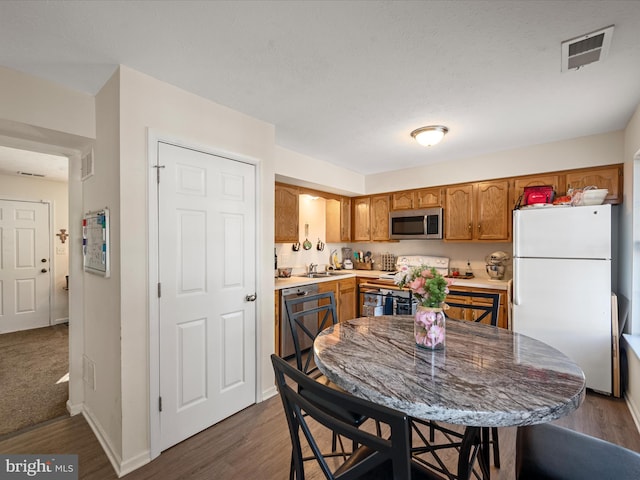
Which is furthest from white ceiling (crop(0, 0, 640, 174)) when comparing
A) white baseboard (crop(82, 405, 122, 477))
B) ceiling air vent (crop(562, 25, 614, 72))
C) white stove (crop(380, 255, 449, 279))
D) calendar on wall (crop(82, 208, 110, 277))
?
white baseboard (crop(82, 405, 122, 477))

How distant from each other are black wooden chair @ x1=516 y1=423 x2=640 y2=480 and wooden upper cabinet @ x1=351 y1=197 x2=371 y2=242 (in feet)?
11.9

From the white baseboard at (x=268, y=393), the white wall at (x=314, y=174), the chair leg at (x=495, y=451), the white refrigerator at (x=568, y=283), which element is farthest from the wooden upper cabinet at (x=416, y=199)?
the white baseboard at (x=268, y=393)

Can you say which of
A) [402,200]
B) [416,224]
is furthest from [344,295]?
[402,200]

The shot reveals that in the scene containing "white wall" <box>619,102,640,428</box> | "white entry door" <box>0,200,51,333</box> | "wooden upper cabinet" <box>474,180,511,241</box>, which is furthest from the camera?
"white entry door" <box>0,200,51,333</box>

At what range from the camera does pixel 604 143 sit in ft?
9.57

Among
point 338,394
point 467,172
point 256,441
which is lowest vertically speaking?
point 256,441

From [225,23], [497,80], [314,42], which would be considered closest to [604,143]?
[497,80]

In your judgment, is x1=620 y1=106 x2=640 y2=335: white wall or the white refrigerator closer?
x1=620 y1=106 x2=640 y2=335: white wall

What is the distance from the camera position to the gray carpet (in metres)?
2.29

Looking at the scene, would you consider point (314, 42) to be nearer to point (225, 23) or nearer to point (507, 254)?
point (225, 23)

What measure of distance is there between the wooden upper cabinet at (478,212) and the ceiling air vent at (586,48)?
194cm

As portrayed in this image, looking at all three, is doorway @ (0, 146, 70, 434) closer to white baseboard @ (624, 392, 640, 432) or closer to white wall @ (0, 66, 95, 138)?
white wall @ (0, 66, 95, 138)

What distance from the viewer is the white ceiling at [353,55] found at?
52.7 inches

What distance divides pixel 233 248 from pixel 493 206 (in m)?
3.07
